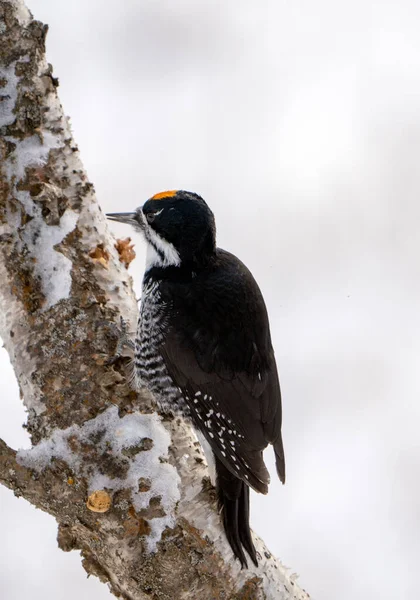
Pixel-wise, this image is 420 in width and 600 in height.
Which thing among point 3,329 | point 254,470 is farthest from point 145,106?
point 254,470

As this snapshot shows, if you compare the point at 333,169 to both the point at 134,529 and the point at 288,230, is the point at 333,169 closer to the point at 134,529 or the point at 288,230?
the point at 288,230

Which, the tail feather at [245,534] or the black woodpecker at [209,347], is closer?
the tail feather at [245,534]

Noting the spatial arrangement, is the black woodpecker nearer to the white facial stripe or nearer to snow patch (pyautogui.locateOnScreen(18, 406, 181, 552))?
the white facial stripe

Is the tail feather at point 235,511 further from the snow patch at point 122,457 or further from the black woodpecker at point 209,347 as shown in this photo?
the snow patch at point 122,457

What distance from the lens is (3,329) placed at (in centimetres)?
277

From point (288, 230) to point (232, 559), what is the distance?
326cm

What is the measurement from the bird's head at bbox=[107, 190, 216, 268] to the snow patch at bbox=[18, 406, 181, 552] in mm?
757

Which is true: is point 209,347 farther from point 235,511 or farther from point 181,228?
point 235,511

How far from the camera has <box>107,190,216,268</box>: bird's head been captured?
299 cm

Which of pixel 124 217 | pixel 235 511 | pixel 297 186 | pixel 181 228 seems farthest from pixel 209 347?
pixel 297 186

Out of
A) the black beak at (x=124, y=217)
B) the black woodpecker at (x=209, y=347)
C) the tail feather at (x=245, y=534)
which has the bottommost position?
the tail feather at (x=245, y=534)

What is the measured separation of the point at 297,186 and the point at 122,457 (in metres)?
3.49

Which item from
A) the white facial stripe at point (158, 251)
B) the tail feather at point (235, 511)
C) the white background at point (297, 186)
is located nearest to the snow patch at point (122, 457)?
the tail feather at point (235, 511)

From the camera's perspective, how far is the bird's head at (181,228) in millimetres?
2992
